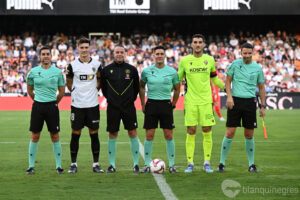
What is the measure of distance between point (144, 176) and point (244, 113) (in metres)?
1.89

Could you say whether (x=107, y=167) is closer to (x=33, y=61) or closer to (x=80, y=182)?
(x=80, y=182)

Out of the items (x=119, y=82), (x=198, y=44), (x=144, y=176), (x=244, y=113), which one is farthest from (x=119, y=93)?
(x=244, y=113)

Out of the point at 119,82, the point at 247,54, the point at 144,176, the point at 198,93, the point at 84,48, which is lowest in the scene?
the point at 144,176

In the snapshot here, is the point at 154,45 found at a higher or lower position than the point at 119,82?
higher

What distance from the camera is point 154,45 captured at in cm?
3170

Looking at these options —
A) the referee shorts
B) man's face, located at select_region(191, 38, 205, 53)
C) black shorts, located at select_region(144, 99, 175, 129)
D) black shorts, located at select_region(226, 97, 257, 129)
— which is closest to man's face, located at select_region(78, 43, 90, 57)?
black shorts, located at select_region(144, 99, 175, 129)

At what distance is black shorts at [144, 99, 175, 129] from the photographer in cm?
848

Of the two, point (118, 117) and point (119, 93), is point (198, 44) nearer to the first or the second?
point (119, 93)

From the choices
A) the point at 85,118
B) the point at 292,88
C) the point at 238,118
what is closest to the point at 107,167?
the point at 85,118

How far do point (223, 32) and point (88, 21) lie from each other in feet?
27.6

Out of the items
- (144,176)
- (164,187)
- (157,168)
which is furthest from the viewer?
(157,168)

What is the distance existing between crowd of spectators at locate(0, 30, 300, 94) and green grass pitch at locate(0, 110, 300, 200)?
16.0m

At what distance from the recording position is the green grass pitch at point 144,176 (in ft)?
22.4

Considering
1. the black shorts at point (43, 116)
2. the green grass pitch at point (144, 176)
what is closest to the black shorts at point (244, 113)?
the green grass pitch at point (144, 176)
